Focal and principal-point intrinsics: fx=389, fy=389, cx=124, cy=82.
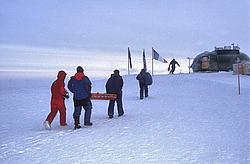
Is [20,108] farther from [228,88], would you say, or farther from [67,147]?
[228,88]

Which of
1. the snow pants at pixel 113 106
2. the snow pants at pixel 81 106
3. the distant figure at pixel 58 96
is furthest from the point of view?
the snow pants at pixel 113 106

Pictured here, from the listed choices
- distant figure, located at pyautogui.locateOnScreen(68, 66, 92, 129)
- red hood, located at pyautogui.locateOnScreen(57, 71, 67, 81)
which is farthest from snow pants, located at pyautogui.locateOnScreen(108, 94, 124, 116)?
red hood, located at pyautogui.locateOnScreen(57, 71, 67, 81)

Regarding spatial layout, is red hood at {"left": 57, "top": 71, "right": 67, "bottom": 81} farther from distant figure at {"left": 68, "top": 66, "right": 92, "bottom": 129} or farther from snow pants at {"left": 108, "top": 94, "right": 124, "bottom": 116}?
snow pants at {"left": 108, "top": 94, "right": 124, "bottom": 116}

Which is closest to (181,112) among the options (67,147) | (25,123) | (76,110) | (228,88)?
(76,110)

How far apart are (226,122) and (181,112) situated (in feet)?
9.25

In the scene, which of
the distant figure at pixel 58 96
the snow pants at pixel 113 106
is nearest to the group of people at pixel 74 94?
the distant figure at pixel 58 96

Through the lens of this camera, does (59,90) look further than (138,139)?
Yes

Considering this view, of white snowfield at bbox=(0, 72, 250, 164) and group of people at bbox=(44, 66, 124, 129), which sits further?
group of people at bbox=(44, 66, 124, 129)

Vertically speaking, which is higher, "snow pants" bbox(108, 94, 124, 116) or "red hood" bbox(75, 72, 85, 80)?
"red hood" bbox(75, 72, 85, 80)

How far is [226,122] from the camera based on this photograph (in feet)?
35.7

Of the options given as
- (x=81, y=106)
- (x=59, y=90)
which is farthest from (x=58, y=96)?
(x=81, y=106)

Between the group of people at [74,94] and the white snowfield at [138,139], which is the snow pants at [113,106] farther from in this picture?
the group of people at [74,94]

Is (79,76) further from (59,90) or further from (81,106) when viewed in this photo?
(81,106)

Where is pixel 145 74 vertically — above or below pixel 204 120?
above
